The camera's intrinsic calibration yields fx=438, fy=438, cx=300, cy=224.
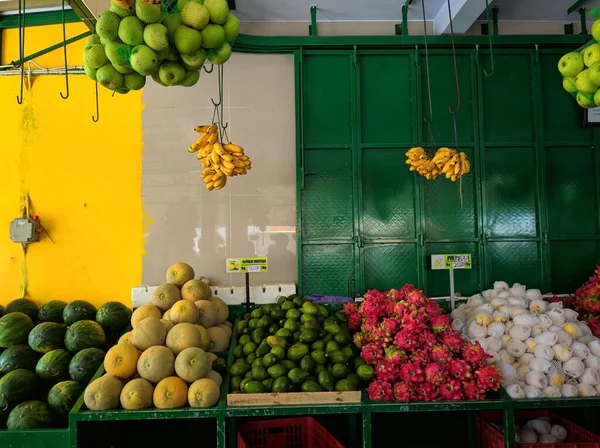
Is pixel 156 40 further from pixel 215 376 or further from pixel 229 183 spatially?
pixel 229 183

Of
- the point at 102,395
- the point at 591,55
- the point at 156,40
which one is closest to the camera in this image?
the point at 156,40

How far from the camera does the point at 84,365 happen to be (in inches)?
103

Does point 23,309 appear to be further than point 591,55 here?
Yes

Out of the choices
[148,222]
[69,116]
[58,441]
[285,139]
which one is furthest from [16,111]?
[58,441]

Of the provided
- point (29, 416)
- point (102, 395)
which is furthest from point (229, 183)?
point (29, 416)

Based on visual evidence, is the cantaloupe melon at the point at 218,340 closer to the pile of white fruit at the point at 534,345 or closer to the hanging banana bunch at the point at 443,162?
the pile of white fruit at the point at 534,345

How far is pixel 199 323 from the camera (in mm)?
2896

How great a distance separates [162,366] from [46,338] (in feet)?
3.19

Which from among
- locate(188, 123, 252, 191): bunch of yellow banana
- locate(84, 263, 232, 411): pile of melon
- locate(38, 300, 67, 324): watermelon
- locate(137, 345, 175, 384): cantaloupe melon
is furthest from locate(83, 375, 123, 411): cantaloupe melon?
locate(188, 123, 252, 191): bunch of yellow banana

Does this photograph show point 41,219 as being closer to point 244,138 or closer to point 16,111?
point 16,111

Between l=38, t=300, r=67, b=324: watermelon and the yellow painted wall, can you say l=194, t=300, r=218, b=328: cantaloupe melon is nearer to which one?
l=38, t=300, r=67, b=324: watermelon

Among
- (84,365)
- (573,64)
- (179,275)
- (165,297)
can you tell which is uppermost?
(573,64)

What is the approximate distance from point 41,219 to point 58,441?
2.41m

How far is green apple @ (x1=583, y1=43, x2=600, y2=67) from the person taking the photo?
198cm
